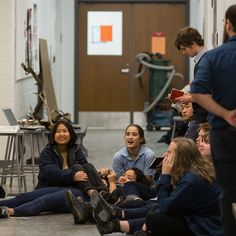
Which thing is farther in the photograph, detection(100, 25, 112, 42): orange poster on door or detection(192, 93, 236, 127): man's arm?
detection(100, 25, 112, 42): orange poster on door

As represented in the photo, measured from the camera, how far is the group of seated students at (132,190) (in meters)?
5.91

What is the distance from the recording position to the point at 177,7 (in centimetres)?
1797

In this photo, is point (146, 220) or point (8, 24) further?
point (8, 24)

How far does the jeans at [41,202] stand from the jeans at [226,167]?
3.11 metres

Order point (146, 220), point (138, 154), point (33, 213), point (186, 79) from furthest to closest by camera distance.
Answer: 1. point (186, 79)
2. point (138, 154)
3. point (33, 213)
4. point (146, 220)

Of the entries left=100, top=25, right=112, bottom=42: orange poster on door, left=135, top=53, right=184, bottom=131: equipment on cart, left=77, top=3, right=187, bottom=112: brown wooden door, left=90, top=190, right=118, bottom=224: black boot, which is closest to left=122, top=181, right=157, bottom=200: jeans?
left=90, top=190, right=118, bottom=224: black boot

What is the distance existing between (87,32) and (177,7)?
6.52 feet

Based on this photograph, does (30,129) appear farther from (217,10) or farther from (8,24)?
(217,10)

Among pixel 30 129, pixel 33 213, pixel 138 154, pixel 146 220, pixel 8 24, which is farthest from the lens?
pixel 8 24

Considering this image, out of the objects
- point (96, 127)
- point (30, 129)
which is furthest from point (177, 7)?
point (30, 129)

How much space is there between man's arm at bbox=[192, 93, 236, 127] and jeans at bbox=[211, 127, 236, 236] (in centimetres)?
7

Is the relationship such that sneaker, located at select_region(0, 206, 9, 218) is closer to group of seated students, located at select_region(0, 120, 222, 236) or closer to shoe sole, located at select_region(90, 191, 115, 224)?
group of seated students, located at select_region(0, 120, 222, 236)

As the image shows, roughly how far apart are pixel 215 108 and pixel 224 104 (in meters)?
0.08

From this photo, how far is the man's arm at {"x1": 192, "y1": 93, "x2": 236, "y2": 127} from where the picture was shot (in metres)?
4.75
